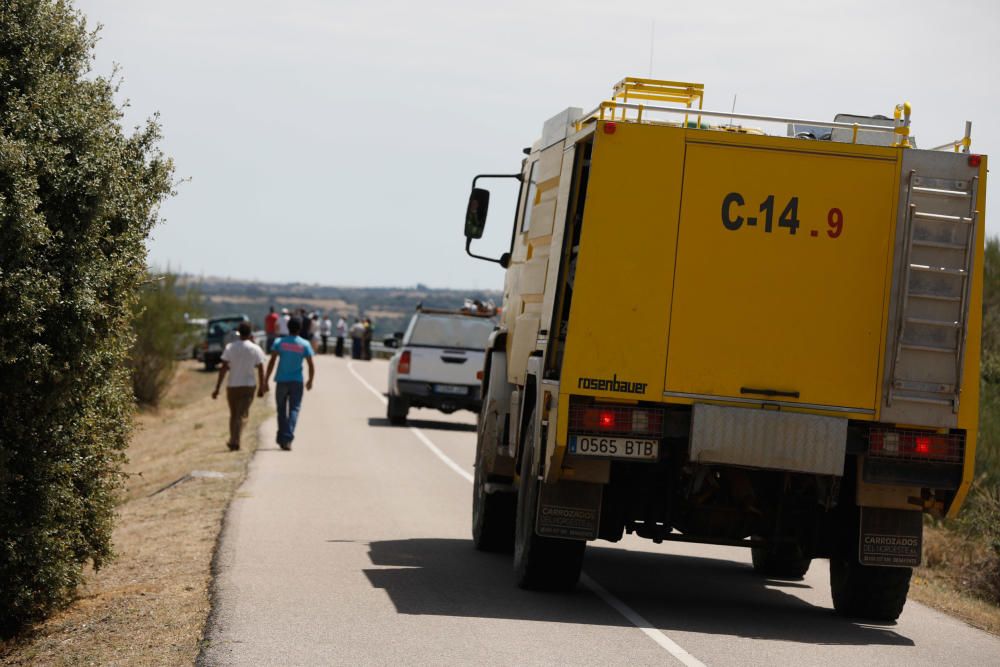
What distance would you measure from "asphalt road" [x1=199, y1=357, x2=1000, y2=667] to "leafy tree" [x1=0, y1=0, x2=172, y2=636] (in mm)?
1332

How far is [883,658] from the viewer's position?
9.04 metres

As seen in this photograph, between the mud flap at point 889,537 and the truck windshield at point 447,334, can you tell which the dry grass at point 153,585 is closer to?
the mud flap at point 889,537

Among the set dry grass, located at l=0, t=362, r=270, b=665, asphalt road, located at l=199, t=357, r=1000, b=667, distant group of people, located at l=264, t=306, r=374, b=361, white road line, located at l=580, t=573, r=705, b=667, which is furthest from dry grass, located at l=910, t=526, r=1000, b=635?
distant group of people, located at l=264, t=306, r=374, b=361

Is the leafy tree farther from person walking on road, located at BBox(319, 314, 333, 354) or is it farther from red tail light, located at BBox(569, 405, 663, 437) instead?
person walking on road, located at BBox(319, 314, 333, 354)

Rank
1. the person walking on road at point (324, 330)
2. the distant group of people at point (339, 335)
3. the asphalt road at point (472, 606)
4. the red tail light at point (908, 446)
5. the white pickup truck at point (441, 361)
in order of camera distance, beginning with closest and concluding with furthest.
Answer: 1. the asphalt road at point (472, 606)
2. the red tail light at point (908, 446)
3. the white pickup truck at point (441, 361)
4. the distant group of people at point (339, 335)
5. the person walking on road at point (324, 330)

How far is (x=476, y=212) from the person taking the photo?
13.2 meters

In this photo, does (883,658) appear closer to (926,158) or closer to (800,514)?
(800,514)

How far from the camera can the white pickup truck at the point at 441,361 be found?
27.5 meters

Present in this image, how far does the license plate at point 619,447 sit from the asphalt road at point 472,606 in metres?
1.09

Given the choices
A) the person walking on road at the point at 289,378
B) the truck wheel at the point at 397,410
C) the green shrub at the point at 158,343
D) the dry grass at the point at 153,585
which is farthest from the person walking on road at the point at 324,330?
the person walking on road at the point at 289,378

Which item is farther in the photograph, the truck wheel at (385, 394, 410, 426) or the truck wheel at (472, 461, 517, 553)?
the truck wheel at (385, 394, 410, 426)

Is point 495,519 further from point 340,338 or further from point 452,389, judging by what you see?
point 340,338

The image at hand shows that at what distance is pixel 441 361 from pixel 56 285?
17.5 meters

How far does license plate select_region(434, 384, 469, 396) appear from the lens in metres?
27.6
